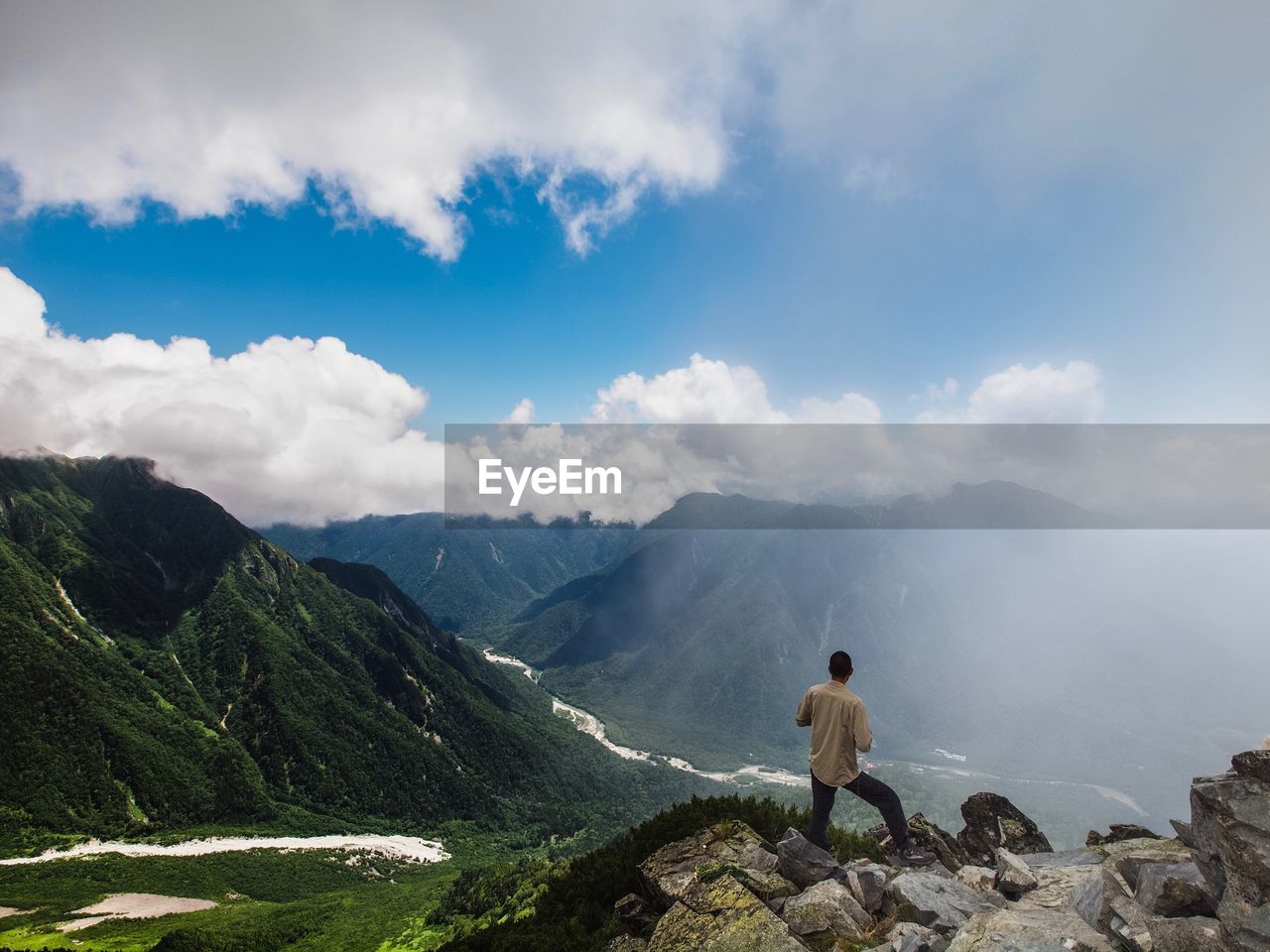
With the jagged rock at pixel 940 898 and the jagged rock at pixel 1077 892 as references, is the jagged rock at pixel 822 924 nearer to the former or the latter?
the jagged rock at pixel 940 898

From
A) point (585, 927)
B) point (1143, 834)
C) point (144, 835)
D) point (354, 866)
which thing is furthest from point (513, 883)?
Result: point (144, 835)

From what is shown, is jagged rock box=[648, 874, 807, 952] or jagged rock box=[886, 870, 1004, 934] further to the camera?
jagged rock box=[648, 874, 807, 952]

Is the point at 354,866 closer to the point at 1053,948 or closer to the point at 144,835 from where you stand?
the point at 144,835

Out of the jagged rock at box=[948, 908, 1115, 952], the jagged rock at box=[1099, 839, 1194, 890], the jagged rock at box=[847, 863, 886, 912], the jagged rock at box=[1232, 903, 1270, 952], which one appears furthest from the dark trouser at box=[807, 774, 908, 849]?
the jagged rock at box=[1232, 903, 1270, 952]

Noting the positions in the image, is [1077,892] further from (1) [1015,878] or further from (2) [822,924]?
(2) [822,924]

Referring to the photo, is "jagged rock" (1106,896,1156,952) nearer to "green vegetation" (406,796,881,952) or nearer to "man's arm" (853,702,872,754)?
"man's arm" (853,702,872,754)
